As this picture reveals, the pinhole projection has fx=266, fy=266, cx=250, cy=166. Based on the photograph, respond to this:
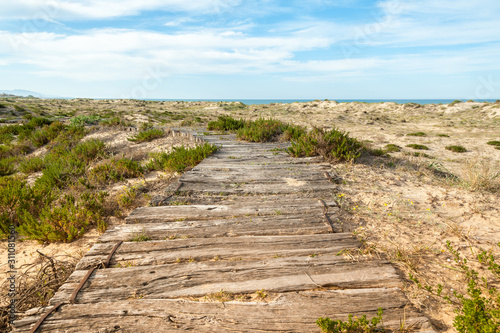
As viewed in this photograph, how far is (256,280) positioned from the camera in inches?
99.7

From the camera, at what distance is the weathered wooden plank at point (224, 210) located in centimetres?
383

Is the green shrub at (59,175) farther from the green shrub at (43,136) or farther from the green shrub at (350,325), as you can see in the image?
the green shrub at (43,136)

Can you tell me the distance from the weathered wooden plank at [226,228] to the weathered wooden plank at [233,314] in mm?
1088

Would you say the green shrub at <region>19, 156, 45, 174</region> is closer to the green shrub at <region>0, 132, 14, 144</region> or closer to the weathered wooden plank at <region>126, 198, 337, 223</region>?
the green shrub at <region>0, 132, 14, 144</region>

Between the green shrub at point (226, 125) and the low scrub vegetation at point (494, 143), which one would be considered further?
the low scrub vegetation at point (494, 143)

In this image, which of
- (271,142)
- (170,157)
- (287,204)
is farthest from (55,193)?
(271,142)

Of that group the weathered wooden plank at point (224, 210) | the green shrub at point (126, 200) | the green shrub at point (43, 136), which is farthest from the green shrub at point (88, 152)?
the weathered wooden plank at point (224, 210)

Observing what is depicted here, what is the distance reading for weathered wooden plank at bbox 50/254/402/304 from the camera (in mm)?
2428

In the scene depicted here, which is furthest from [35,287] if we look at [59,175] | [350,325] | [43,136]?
[43,136]

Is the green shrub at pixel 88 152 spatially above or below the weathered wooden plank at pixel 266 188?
above

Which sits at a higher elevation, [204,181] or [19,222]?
[204,181]

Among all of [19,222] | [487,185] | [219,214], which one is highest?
[487,185]

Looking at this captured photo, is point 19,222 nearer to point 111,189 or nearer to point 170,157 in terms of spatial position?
point 111,189

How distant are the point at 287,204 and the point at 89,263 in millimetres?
2696
